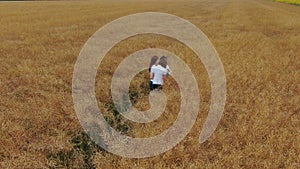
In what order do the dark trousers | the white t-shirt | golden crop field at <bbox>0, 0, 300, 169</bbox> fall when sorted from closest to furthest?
golden crop field at <bbox>0, 0, 300, 169</bbox> < the white t-shirt < the dark trousers

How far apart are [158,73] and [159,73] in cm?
3

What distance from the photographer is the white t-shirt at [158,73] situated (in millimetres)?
7102

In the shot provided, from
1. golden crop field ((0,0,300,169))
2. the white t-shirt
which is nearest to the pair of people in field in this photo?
the white t-shirt

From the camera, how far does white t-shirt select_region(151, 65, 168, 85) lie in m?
7.10

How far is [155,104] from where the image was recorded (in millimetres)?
6711

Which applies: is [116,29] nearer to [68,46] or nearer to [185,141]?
[68,46]

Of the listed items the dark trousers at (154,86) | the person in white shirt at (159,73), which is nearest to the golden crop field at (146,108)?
the dark trousers at (154,86)

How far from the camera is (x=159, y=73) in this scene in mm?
7168

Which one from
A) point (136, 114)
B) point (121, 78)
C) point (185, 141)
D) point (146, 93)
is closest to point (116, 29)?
point (121, 78)

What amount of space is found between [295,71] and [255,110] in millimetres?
4195

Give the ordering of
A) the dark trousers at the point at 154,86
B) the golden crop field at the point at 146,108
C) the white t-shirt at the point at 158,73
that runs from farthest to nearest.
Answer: the dark trousers at the point at 154,86 → the white t-shirt at the point at 158,73 → the golden crop field at the point at 146,108

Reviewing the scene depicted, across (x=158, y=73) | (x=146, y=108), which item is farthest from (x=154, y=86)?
(x=146, y=108)

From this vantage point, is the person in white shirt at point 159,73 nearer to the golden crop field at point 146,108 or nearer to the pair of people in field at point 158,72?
the pair of people in field at point 158,72

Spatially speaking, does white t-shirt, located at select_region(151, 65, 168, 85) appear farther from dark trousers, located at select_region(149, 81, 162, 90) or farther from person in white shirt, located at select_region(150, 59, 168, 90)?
dark trousers, located at select_region(149, 81, 162, 90)
